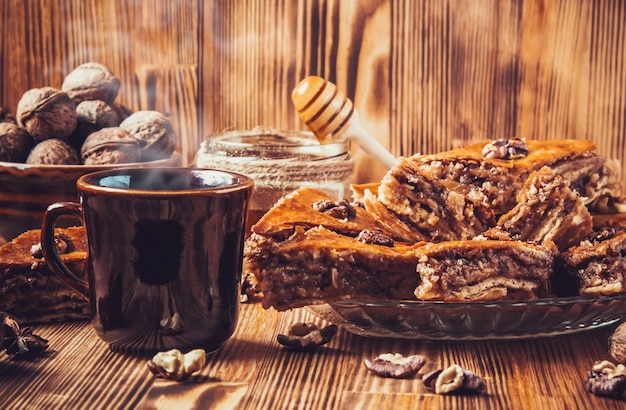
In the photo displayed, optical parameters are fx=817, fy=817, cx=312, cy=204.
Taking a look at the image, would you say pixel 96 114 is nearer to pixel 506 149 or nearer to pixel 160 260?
pixel 160 260

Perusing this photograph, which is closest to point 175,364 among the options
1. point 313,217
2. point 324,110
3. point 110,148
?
point 313,217

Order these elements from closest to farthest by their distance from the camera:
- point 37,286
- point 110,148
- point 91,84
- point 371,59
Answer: point 37,286, point 110,148, point 91,84, point 371,59

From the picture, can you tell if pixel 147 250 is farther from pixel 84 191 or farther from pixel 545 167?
pixel 545 167

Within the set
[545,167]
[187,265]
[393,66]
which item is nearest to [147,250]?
[187,265]

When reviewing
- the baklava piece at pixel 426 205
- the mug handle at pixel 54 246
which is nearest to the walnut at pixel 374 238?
the baklava piece at pixel 426 205

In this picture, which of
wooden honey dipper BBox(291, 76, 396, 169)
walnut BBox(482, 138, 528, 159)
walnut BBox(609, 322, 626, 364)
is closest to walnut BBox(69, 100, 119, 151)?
wooden honey dipper BBox(291, 76, 396, 169)

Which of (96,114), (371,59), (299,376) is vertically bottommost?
(299,376)

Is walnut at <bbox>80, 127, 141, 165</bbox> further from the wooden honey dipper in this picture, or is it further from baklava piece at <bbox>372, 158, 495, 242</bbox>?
baklava piece at <bbox>372, 158, 495, 242</bbox>

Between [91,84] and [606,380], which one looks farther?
[91,84]
